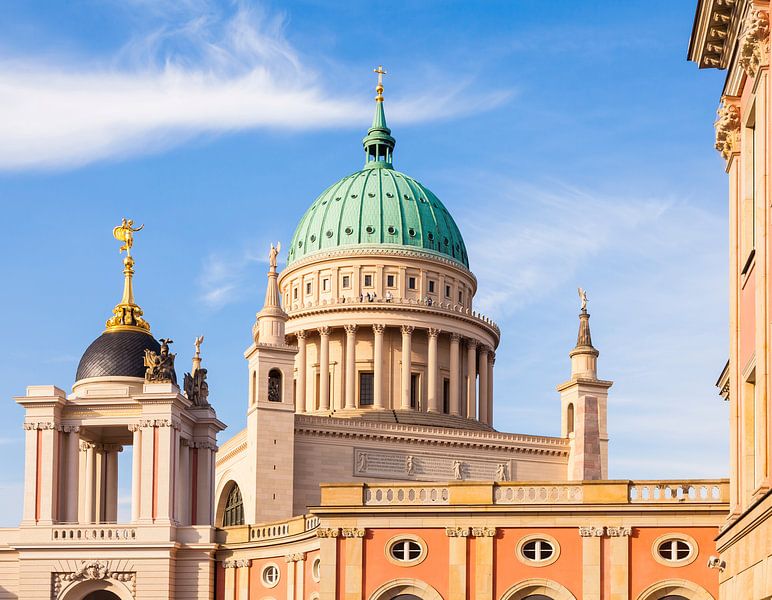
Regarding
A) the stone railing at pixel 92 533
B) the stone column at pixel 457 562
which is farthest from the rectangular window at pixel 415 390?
the stone column at pixel 457 562

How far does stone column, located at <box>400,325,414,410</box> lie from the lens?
363 feet

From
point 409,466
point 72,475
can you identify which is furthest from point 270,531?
point 409,466

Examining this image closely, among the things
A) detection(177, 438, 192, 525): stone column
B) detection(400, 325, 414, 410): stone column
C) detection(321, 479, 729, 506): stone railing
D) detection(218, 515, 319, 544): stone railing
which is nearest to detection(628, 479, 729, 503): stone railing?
detection(321, 479, 729, 506): stone railing

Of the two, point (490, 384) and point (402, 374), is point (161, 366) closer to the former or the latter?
point (402, 374)

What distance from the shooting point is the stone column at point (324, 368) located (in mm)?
111688

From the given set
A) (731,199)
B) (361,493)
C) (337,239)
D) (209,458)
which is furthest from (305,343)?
(731,199)

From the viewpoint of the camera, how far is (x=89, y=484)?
78688 millimetres

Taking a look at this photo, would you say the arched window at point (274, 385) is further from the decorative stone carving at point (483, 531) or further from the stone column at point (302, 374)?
the decorative stone carving at point (483, 531)

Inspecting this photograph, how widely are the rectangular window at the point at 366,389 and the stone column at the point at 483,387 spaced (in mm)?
9660

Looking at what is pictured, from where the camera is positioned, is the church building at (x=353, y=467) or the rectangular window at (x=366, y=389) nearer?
the church building at (x=353, y=467)

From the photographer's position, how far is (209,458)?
254 feet

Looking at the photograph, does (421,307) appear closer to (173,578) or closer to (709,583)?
(173,578)

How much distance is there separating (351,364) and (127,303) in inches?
1350

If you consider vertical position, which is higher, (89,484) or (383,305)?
(383,305)
